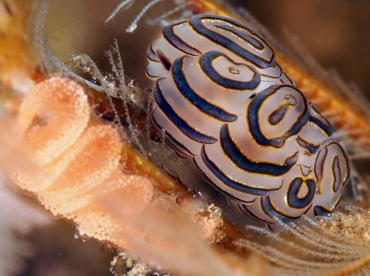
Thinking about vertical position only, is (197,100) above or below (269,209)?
above

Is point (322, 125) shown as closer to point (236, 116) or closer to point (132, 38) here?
point (236, 116)

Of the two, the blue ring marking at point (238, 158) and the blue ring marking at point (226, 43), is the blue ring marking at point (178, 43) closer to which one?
the blue ring marking at point (226, 43)

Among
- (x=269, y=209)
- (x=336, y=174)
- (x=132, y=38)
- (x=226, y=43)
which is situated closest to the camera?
(x=226, y=43)

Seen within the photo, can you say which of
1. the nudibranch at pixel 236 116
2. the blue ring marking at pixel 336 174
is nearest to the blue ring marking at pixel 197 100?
the nudibranch at pixel 236 116

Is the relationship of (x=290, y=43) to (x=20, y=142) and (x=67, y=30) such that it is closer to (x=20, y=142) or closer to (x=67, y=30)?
(x=67, y=30)

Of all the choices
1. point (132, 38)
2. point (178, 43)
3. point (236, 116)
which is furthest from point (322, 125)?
point (132, 38)
